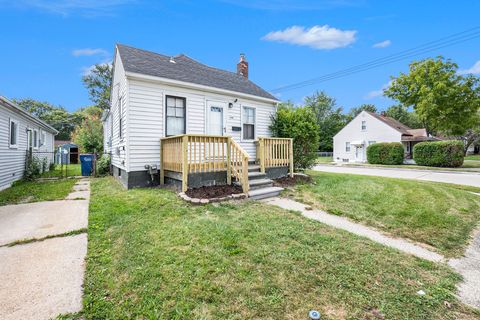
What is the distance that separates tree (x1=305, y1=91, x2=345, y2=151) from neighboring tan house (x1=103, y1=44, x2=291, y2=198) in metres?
35.5

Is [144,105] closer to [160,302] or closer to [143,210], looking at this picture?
[143,210]

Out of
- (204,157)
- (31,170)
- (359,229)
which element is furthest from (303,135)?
(31,170)

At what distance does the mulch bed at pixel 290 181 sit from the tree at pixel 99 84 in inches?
1268

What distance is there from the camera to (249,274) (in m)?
2.56

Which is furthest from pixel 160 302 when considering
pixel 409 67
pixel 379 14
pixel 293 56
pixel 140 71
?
pixel 409 67

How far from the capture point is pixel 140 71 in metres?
7.21

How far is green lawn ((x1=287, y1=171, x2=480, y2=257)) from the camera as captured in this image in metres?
4.23

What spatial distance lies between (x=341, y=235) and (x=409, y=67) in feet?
93.9

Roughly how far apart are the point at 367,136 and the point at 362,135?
0.64 m

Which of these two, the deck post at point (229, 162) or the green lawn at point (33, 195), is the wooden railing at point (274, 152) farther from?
the green lawn at point (33, 195)

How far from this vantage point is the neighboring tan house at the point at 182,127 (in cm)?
649

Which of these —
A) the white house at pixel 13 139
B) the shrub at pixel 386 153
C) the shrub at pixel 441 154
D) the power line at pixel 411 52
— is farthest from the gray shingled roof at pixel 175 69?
the power line at pixel 411 52

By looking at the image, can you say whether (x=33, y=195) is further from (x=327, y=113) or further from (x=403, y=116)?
(x=403, y=116)

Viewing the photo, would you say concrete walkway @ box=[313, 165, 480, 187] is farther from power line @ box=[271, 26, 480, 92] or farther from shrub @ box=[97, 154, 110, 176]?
shrub @ box=[97, 154, 110, 176]
